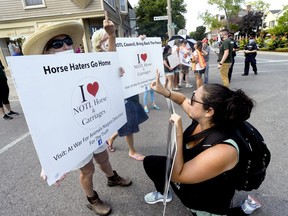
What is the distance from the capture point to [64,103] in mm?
1193

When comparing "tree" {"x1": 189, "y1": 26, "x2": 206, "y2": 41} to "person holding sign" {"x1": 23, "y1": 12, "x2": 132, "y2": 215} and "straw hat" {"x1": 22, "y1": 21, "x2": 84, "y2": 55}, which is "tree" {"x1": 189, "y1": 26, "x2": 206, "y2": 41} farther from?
"straw hat" {"x1": 22, "y1": 21, "x2": 84, "y2": 55}

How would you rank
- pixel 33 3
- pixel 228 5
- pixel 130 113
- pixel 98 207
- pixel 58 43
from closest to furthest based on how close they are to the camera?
1. pixel 58 43
2. pixel 98 207
3. pixel 130 113
4. pixel 33 3
5. pixel 228 5

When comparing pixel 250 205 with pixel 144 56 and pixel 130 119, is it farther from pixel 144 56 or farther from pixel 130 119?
pixel 144 56

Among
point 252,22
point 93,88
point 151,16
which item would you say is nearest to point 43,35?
point 93,88

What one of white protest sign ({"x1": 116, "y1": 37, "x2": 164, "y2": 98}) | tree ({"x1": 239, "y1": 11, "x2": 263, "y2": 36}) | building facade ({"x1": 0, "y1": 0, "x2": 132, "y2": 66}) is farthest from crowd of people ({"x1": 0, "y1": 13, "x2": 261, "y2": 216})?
tree ({"x1": 239, "y1": 11, "x2": 263, "y2": 36})

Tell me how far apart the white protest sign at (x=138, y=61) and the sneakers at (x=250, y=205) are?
154 cm

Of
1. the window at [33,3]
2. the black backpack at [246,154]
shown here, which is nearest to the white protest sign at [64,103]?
the black backpack at [246,154]

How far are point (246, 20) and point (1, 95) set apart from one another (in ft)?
171

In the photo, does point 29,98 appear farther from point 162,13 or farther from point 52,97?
point 162,13

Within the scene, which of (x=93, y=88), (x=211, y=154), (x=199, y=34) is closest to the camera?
(x=211, y=154)

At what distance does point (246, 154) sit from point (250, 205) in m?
0.79

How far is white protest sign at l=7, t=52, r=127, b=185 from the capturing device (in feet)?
3.29

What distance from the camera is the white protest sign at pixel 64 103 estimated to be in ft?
3.29

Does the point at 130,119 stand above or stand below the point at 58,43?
below
